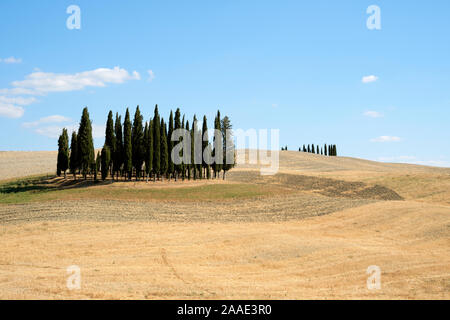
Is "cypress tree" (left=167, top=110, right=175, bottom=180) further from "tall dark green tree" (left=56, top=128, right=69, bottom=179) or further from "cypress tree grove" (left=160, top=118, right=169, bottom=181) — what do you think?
"tall dark green tree" (left=56, top=128, right=69, bottom=179)

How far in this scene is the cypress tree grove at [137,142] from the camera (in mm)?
62625

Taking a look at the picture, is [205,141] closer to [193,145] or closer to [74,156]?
[193,145]

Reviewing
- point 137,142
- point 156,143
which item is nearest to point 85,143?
point 137,142

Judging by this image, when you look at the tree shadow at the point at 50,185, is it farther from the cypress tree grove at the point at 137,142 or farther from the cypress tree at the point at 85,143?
the cypress tree grove at the point at 137,142

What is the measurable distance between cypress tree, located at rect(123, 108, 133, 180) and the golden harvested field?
18.3 ft

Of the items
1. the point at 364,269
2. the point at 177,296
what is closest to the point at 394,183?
the point at 364,269

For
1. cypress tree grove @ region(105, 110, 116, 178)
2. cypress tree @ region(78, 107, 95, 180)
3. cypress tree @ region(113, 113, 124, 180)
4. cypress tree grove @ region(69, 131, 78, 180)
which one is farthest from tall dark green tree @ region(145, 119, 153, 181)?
cypress tree grove @ region(69, 131, 78, 180)

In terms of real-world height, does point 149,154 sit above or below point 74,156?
above

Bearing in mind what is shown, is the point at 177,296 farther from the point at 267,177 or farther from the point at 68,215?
the point at 267,177

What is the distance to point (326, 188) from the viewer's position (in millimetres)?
56062

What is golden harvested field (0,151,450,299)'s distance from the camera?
766 inches

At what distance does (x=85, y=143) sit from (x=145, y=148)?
9.59 meters

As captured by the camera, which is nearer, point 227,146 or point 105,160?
point 105,160

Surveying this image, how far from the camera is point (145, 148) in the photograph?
62.3 m
